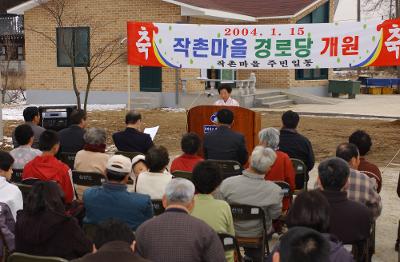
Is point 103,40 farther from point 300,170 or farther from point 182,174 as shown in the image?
point 182,174

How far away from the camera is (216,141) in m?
7.45

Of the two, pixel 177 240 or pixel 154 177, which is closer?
pixel 177 240

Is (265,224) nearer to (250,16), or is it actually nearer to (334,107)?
(334,107)

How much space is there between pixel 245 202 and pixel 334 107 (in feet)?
61.4

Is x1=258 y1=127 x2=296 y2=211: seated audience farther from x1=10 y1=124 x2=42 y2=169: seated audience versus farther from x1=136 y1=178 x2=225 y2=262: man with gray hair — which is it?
x1=136 y1=178 x2=225 y2=262: man with gray hair

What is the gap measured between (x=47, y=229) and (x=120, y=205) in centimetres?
79

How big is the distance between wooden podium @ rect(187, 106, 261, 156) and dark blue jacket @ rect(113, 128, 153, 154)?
73.9 inches

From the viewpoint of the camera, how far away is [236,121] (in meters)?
9.33

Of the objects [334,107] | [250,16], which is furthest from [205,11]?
[334,107]

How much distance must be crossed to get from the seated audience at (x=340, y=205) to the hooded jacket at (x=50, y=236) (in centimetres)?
183

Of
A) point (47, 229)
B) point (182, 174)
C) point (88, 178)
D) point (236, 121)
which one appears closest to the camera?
point (47, 229)

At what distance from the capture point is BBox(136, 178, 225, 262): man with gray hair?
3705 millimetres

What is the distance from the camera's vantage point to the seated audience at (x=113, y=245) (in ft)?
10.0

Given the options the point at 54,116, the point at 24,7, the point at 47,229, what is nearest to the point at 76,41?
the point at 24,7
